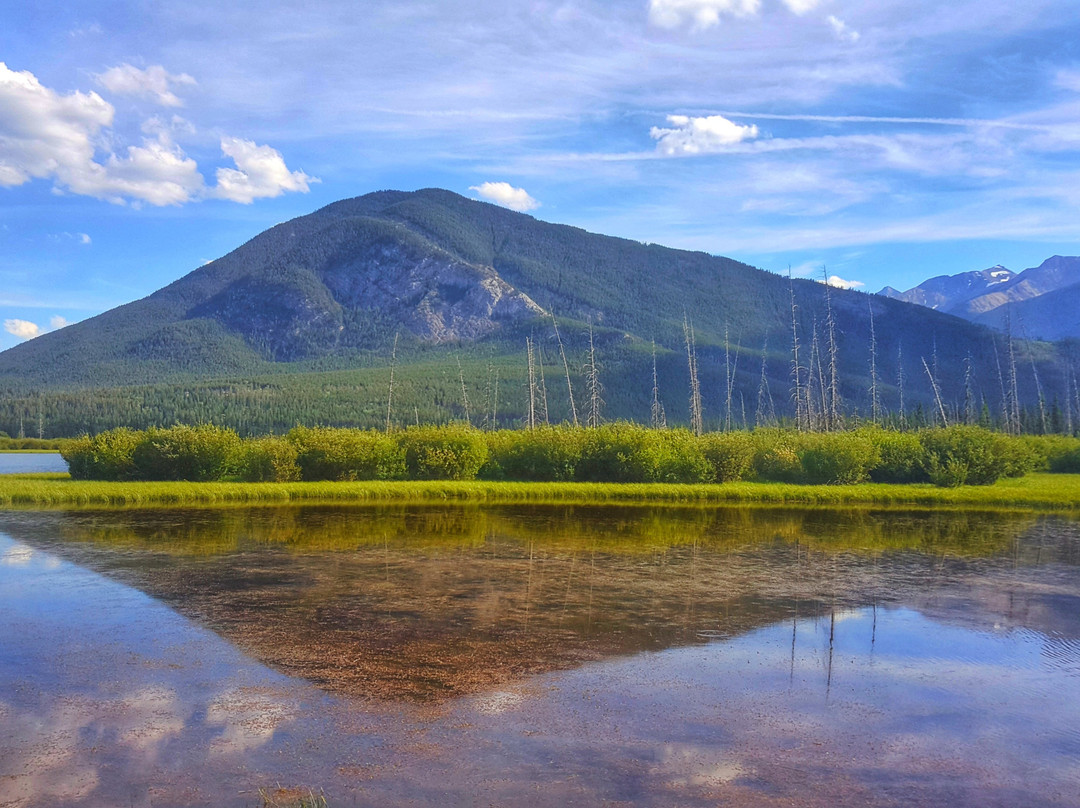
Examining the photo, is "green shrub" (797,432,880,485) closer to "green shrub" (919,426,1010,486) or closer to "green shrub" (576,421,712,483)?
"green shrub" (919,426,1010,486)

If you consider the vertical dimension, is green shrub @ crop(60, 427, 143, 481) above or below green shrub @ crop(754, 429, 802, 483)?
above

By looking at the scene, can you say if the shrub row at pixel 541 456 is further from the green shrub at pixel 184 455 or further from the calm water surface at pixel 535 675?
the calm water surface at pixel 535 675

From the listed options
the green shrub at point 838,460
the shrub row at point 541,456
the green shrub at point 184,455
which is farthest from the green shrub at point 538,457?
the green shrub at point 184,455

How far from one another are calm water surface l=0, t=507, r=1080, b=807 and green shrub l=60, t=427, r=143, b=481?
16.6 meters

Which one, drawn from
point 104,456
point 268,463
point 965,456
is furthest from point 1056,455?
point 104,456

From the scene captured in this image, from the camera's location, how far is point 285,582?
1942cm

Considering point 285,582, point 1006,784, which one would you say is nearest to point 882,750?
point 1006,784

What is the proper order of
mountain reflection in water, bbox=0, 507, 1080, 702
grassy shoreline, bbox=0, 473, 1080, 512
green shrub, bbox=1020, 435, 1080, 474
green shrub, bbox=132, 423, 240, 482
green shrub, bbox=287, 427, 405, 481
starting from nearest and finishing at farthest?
1. mountain reflection in water, bbox=0, 507, 1080, 702
2. grassy shoreline, bbox=0, 473, 1080, 512
3. green shrub, bbox=132, 423, 240, 482
4. green shrub, bbox=287, 427, 405, 481
5. green shrub, bbox=1020, 435, 1080, 474

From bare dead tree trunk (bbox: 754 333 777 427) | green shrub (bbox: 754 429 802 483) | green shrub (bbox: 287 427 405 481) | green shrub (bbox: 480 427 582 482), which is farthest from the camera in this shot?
bare dead tree trunk (bbox: 754 333 777 427)

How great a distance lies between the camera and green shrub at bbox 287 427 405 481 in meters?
41.7

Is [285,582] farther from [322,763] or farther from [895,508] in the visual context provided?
[895,508]

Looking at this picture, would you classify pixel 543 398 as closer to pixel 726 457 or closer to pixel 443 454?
pixel 726 457

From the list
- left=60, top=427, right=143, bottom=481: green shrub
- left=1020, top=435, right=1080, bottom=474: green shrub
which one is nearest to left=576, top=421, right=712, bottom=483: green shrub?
left=60, top=427, right=143, bottom=481: green shrub

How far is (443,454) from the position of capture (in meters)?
42.6
